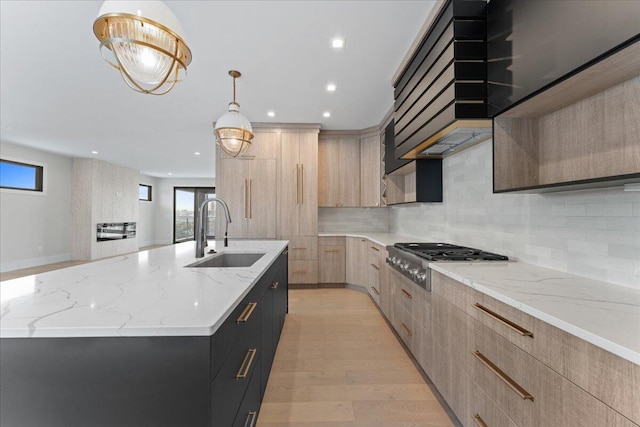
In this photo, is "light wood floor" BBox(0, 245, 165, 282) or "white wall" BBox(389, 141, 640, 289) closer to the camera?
"white wall" BBox(389, 141, 640, 289)

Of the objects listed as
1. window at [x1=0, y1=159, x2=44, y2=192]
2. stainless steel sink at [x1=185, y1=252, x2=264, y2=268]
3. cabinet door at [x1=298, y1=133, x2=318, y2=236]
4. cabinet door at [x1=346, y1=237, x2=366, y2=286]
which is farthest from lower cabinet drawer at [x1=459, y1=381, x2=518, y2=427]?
window at [x1=0, y1=159, x2=44, y2=192]

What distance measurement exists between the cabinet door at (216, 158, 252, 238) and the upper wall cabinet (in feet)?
11.8

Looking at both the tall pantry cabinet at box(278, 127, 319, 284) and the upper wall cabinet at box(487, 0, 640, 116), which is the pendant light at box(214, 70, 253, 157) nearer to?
the tall pantry cabinet at box(278, 127, 319, 284)

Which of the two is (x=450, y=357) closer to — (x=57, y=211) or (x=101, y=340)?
(x=101, y=340)

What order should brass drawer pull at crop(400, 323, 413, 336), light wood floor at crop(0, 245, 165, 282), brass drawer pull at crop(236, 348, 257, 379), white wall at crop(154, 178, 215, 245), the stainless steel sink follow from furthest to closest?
white wall at crop(154, 178, 215, 245) < light wood floor at crop(0, 245, 165, 282) < the stainless steel sink < brass drawer pull at crop(400, 323, 413, 336) < brass drawer pull at crop(236, 348, 257, 379)

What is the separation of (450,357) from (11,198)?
28.1ft

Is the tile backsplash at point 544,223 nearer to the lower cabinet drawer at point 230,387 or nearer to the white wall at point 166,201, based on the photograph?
the lower cabinet drawer at point 230,387

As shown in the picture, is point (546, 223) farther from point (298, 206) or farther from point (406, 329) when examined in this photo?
point (298, 206)

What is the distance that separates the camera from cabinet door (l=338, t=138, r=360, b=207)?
4855 millimetres

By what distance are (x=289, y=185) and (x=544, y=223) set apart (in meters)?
3.45

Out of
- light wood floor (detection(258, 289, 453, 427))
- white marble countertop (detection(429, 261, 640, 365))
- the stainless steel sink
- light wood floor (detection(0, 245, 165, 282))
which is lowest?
light wood floor (detection(258, 289, 453, 427))

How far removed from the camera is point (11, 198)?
602cm

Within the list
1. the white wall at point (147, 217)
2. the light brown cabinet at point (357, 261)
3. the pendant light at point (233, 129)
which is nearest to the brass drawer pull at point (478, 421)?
the pendant light at point (233, 129)

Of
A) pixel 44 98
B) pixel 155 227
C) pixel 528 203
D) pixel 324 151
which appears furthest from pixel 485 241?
pixel 155 227
